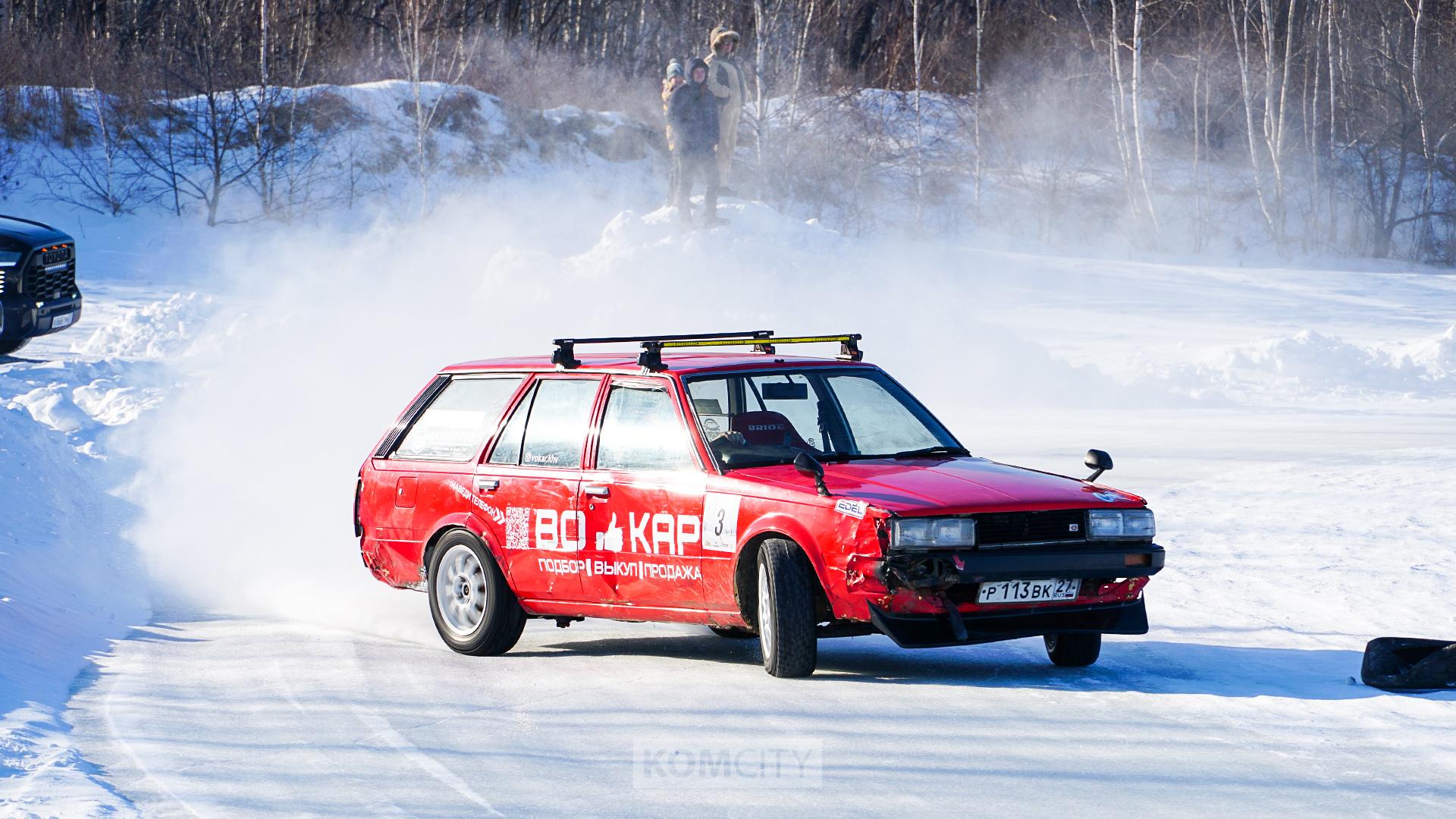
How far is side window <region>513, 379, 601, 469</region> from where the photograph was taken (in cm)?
776

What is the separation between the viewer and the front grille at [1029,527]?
6.46 meters

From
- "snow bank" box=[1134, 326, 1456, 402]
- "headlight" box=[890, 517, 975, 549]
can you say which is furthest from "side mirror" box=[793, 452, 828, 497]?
"snow bank" box=[1134, 326, 1456, 402]

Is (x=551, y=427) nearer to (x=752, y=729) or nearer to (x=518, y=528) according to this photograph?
(x=518, y=528)

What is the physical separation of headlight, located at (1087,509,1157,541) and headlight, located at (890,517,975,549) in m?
0.59

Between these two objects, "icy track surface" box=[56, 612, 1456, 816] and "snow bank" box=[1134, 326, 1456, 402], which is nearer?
"icy track surface" box=[56, 612, 1456, 816]

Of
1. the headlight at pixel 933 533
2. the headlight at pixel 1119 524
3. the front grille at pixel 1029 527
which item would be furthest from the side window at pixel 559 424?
the headlight at pixel 1119 524

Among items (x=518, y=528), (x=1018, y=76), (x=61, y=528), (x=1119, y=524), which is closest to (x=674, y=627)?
(x=518, y=528)

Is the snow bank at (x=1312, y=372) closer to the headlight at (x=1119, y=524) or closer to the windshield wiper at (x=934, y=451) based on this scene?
the windshield wiper at (x=934, y=451)

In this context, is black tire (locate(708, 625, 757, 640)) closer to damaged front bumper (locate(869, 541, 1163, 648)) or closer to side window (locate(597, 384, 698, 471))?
side window (locate(597, 384, 698, 471))

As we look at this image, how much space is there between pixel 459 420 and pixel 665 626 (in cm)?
163

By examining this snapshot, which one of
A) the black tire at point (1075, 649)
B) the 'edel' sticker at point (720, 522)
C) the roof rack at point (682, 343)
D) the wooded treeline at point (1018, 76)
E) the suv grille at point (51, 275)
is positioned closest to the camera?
the 'edel' sticker at point (720, 522)

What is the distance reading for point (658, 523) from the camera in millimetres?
7242

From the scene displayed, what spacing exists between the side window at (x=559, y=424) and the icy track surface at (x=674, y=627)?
969 millimetres

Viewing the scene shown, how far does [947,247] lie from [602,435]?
29618 mm
